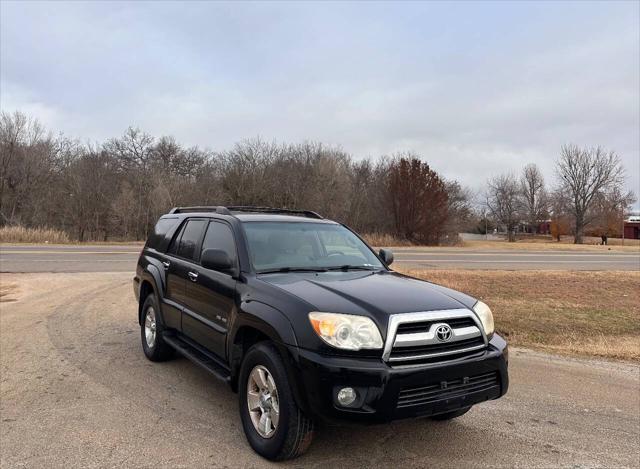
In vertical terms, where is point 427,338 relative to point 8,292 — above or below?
above

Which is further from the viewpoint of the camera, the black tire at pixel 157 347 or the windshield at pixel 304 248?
the black tire at pixel 157 347

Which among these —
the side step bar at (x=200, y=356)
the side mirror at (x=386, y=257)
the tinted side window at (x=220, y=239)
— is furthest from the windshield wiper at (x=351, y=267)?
the side step bar at (x=200, y=356)

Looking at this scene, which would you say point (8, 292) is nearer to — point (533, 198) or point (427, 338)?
point (427, 338)

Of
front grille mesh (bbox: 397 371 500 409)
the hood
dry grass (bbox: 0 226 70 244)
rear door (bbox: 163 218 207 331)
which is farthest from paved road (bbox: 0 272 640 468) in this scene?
dry grass (bbox: 0 226 70 244)

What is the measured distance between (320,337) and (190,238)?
2.69 m

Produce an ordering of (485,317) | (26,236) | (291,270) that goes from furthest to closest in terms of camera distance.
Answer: (26,236) < (291,270) < (485,317)

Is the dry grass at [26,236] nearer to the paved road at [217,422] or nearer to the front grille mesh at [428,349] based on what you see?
the paved road at [217,422]

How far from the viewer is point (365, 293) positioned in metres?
3.44

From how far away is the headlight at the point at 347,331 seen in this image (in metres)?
3.01

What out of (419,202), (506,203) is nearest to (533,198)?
(506,203)

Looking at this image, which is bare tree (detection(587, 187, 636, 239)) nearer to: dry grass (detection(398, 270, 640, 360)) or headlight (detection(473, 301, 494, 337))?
dry grass (detection(398, 270, 640, 360))

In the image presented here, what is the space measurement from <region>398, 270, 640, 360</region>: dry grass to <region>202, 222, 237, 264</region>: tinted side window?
4834 mm

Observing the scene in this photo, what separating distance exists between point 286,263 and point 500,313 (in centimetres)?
633

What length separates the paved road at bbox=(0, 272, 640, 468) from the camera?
3.36 m
